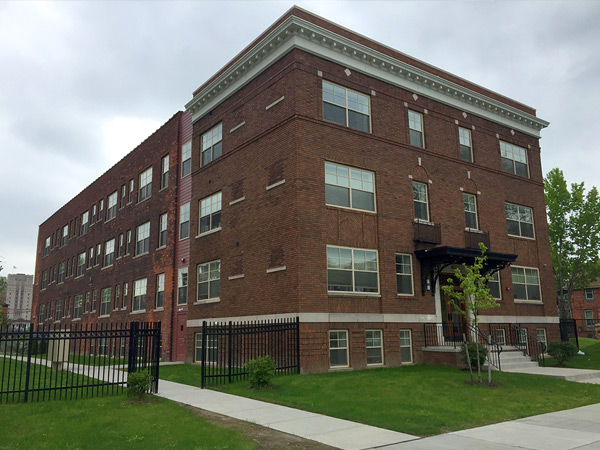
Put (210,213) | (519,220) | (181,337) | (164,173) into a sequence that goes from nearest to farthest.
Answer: (210,213) → (181,337) → (519,220) → (164,173)

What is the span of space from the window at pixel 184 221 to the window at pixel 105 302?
10.8 m

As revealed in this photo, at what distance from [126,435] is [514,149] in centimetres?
2521

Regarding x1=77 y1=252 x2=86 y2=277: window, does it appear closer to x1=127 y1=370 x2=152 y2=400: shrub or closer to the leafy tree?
x1=127 y1=370 x2=152 y2=400: shrub

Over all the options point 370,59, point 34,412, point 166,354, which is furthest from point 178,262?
point 34,412

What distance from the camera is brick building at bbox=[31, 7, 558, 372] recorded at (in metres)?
18.7

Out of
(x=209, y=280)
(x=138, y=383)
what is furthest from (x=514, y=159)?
(x=138, y=383)

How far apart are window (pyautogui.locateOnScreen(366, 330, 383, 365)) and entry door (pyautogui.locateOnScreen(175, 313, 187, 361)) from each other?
10111mm

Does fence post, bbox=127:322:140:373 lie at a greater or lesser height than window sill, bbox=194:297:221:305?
lesser

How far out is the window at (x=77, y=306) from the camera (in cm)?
3934

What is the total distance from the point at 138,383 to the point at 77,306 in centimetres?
3133

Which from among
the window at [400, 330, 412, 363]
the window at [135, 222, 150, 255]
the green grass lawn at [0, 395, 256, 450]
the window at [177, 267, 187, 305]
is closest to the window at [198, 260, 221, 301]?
the window at [177, 267, 187, 305]

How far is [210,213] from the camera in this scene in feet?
79.0

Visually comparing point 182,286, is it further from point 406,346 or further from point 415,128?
point 415,128

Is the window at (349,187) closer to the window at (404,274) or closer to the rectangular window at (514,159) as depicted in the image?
the window at (404,274)
